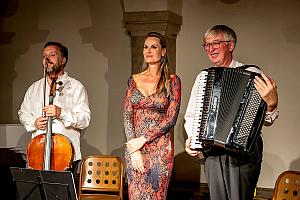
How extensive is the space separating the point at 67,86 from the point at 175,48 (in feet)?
7.14

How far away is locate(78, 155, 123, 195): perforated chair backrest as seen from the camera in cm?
459

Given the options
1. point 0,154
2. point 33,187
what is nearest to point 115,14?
point 0,154

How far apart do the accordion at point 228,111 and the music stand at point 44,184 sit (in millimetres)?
887

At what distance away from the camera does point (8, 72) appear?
7117mm

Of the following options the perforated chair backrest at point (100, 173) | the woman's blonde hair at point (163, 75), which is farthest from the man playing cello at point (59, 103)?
the woman's blonde hair at point (163, 75)

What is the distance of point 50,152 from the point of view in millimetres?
3986

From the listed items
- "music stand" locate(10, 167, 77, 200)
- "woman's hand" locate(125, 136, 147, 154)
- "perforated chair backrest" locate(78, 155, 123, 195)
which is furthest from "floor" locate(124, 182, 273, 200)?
"music stand" locate(10, 167, 77, 200)

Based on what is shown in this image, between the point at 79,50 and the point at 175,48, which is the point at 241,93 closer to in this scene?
the point at 175,48

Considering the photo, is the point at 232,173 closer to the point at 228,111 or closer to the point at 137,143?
the point at 228,111

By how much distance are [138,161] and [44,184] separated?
662mm

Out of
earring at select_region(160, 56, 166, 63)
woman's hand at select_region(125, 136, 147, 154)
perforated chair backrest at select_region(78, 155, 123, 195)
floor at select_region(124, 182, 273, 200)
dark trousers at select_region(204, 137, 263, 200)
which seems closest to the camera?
Answer: dark trousers at select_region(204, 137, 263, 200)

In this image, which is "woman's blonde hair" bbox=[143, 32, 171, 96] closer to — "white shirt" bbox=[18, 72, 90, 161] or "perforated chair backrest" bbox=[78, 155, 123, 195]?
"white shirt" bbox=[18, 72, 90, 161]

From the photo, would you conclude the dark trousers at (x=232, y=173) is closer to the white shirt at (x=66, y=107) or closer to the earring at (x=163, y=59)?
the earring at (x=163, y=59)

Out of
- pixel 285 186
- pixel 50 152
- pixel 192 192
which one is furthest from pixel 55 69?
pixel 192 192
